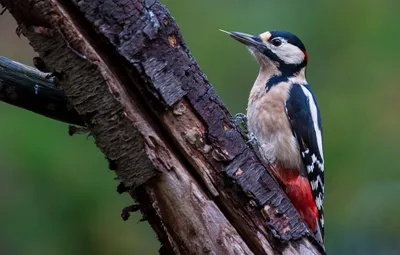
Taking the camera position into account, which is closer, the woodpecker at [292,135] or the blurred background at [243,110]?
the woodpecker at [292,135]

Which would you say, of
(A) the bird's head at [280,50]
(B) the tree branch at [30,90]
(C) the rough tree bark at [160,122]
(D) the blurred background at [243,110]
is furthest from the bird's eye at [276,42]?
(B) the tree branch at [30,90]

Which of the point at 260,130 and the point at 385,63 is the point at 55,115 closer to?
the point at 260,130

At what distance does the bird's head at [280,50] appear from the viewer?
12.5 ft

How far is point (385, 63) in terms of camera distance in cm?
469

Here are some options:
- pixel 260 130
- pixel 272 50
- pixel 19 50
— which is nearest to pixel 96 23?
pixel 260 130

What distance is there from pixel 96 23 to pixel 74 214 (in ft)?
7.22

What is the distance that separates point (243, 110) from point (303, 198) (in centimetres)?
155

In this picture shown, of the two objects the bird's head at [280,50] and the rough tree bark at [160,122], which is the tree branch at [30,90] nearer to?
the rough tree bark at [160,122]

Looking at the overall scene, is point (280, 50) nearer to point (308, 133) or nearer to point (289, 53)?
point (289, 53)

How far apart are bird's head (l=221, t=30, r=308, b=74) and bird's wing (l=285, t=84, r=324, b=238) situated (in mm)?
275

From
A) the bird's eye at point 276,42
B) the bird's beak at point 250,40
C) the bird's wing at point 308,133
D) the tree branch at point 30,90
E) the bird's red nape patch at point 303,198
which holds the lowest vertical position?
the bird's red nape patch at point 303,198

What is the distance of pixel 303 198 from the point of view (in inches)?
123

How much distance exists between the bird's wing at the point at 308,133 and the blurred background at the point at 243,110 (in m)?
0.92

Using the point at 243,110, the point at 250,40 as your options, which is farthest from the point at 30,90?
Answer: the point at 243,110
